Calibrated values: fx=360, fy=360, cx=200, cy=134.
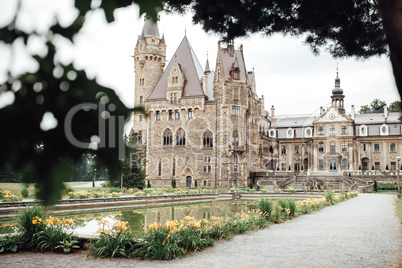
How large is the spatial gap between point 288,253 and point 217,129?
35578 mm

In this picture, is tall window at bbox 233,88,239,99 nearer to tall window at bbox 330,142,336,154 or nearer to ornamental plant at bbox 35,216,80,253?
tall window at bbox 330,142,336,154

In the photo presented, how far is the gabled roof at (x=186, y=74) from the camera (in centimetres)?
4453

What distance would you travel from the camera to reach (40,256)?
23.4 ft

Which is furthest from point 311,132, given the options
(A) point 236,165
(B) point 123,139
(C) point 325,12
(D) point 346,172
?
(B) point 123,139

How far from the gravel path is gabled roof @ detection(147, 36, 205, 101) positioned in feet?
113

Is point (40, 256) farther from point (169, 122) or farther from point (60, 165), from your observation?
point (169, 122)

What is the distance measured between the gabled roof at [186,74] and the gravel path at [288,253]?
34391mm

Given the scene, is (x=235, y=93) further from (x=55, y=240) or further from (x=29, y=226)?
(x=55, y=240)

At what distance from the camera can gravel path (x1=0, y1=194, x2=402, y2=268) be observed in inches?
259

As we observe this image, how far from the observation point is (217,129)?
1690 inches

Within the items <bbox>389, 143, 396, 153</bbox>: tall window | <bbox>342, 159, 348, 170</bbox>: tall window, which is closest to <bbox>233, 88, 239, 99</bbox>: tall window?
<bbox>342, 159, 348, 170</bbox>: tall window

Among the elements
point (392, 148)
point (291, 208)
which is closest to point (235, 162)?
point (392, 148)

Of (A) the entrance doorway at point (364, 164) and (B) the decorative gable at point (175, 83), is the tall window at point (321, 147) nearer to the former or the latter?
(A) the entrance doorway at point (364, 164)

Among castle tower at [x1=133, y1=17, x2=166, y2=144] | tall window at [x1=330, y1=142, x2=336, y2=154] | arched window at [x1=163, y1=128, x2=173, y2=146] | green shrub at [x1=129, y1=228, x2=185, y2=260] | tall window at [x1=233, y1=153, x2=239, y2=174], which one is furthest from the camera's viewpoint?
tall window at [x1=330, y1=142, x2=336, y2=154]
